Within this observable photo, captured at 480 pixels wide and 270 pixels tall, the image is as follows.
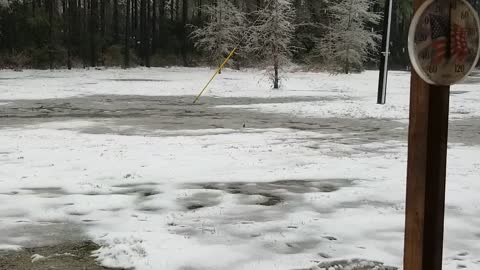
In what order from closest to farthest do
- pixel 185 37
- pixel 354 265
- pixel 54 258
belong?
pixel 354 265
pixel 54 258
pixel 185 37

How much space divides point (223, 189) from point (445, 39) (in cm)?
480

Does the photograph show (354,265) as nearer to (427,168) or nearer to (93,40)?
(427,168)

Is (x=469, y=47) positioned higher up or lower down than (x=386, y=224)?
Answer: higher up

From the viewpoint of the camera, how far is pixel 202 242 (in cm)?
509

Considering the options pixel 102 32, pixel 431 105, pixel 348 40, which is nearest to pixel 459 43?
pixel 431 105

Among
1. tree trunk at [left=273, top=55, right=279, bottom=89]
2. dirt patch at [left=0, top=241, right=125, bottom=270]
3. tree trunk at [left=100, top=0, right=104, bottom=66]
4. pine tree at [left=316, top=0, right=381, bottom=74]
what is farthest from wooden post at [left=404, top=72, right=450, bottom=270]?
tree trunk at [left=100, top=0, right=104, bottom=66]

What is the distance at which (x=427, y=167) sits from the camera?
291cm

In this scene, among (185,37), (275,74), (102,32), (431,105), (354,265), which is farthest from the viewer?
(185,37)

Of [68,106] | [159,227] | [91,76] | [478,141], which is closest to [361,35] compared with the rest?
[91,76]

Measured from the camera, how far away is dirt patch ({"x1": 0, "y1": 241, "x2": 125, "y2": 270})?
452 cm

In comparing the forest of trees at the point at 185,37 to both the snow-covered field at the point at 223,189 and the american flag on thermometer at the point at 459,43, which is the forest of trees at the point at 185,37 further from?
the american flag on thermometer at the point at 459,43

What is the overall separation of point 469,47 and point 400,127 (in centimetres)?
1157

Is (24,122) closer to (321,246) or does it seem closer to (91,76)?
(321,246)

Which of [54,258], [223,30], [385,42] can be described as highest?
[223,30]
